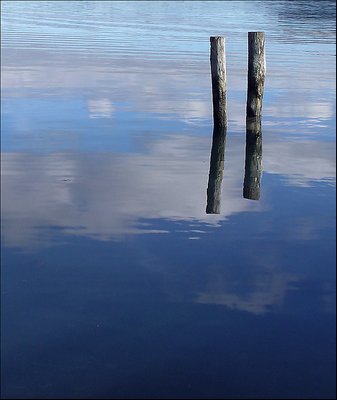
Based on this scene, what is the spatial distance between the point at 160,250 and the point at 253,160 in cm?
583

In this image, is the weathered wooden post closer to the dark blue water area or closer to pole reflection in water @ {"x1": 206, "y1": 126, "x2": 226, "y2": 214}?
pole reflection in water @ {"x1": 206, "y1": 126, "x2": 226, "y2": 214}

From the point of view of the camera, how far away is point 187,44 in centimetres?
3669

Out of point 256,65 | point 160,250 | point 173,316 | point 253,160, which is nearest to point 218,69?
point 256,65

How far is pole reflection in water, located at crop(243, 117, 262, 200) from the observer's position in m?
12.5

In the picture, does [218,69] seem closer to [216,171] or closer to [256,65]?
[256,65]

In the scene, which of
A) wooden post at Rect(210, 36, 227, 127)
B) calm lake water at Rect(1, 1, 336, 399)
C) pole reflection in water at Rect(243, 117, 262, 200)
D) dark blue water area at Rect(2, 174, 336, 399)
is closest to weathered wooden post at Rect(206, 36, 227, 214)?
wooden post at Rect(210, 36, 227, 127)

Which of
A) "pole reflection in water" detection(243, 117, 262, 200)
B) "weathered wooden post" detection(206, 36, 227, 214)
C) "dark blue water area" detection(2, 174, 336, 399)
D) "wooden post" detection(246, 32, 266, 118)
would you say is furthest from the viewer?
"wooden post" detection(246, 32, 266, 118)

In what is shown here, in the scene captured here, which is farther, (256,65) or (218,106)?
(218,106)

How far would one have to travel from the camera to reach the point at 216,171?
1384 cm

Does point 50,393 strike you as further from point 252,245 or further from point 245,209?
point 245,209

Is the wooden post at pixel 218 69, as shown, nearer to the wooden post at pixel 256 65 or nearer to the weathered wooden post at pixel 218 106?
the weathered wooden post at pixel 218 106

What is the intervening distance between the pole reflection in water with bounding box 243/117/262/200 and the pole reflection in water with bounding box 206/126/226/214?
0.43m

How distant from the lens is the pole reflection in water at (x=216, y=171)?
37.8 ft

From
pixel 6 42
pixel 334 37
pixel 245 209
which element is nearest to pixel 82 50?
pixel 6 42
